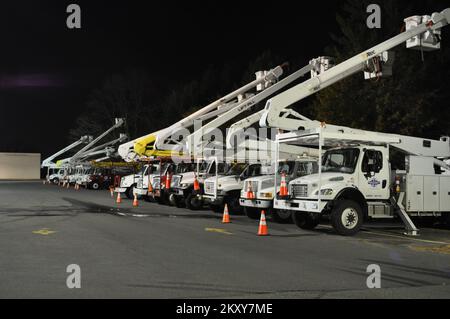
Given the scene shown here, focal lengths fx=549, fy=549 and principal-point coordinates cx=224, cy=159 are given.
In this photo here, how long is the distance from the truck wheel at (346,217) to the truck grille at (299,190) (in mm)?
871

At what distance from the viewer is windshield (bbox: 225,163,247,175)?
71.2 feet

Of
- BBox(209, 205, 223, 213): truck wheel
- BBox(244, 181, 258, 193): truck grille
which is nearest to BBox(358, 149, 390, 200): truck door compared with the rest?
BBox(244, 181, 258, 193): truck grille

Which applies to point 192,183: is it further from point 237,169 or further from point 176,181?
point 237,169

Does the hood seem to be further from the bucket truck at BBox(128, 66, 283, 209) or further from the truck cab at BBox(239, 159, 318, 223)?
the bucket truck at BBox(128, 66, 283, 209)

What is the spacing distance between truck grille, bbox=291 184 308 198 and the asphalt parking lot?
1.05 m

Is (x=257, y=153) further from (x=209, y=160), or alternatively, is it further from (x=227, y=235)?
(x=227, y=235)

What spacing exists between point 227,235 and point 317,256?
3.70 metres

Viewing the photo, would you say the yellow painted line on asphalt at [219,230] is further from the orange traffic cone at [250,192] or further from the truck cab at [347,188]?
the orange traffic cone at [250,192]

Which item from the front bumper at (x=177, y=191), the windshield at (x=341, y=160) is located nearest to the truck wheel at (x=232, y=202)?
the front bumper at (x=177, y=191)

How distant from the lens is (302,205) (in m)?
14.3

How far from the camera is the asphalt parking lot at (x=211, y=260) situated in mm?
7414

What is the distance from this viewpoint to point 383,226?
1795 centimetres

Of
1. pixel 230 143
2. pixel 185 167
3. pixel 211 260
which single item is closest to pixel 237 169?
pixel 230 143

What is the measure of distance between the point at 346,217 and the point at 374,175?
4.92 ft
